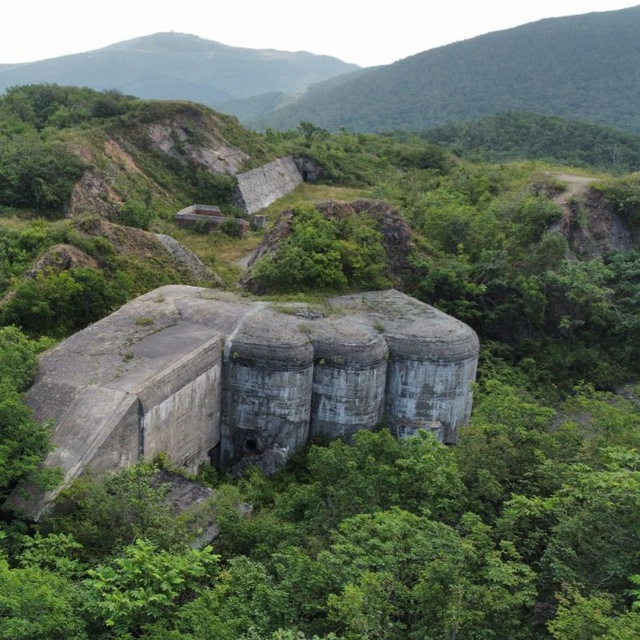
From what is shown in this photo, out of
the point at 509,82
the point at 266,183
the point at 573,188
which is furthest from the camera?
the point at 509,82

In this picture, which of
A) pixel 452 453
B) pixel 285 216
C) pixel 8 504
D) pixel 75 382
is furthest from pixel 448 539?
pixel 285 216

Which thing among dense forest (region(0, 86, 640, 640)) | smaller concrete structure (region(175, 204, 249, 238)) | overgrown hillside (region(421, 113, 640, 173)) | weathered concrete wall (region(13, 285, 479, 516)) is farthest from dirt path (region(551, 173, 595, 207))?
overgrown hillside (region(421, 113, 640, 173))

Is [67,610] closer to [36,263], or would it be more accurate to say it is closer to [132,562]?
[132,562]

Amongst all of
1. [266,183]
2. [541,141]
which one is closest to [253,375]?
[266,183]

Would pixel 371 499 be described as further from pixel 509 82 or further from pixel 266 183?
pixel 509 82

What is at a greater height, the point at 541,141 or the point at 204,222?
the point at 541,141

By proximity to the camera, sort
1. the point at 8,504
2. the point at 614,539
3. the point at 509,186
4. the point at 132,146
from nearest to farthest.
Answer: the point at 614,539 → the point at 8,504 → the point at 509,186 → the point at 132,146

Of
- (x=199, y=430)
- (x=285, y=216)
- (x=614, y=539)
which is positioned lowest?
(x=199, y=430)
